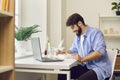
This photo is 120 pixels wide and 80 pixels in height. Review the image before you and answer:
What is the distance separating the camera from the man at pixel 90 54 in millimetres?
2512

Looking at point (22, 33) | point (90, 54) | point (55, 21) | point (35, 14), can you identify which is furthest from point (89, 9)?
point (90, 54)

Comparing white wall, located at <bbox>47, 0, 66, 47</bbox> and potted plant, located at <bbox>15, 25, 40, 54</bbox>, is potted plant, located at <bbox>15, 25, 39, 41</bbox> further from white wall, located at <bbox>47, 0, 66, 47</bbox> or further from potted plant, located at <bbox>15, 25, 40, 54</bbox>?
white wall, located at <bbox>47, 0, 66, 47</bbox>

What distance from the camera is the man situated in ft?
8.24

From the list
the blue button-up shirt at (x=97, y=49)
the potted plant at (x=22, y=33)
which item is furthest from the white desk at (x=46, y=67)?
the potted plant at (x=22, y=33)

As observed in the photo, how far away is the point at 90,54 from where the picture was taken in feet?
8.37

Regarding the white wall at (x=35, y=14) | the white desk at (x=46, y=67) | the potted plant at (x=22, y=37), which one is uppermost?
the white wall at (x=35, y=14)

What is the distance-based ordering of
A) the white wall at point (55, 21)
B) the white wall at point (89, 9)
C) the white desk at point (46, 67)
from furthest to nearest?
1. the white wall at point (89, 9)
2. the white wall at point (55, 21)
3. the white desk at point (46, 67)

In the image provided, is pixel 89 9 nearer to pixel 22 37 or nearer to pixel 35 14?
pixel 35 14

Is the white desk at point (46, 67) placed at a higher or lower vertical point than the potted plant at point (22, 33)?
lower

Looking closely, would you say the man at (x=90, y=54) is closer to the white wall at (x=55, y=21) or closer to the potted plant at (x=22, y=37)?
the potted plant at (x=22, y=37)

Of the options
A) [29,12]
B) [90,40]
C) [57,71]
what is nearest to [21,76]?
[57,71]

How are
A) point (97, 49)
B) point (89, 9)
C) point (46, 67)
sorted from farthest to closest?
1. point (89, 9)
2. point (97, 49)
3. point (46, 67)

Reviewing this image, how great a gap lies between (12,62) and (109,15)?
303 cm

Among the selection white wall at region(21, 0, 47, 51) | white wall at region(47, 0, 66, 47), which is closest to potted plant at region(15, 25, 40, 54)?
white wall at region(21, 0, 47, 51)
